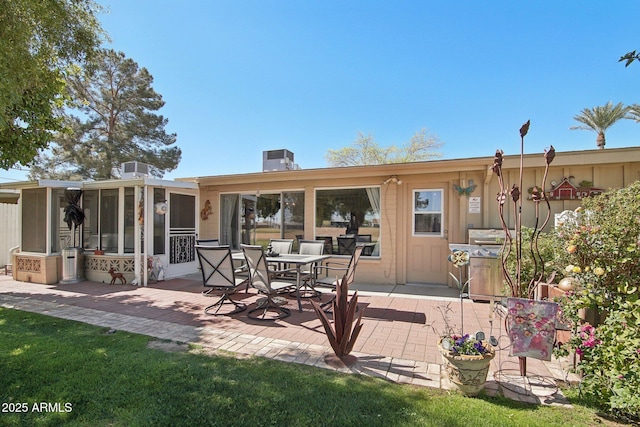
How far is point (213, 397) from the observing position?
90.8 inches

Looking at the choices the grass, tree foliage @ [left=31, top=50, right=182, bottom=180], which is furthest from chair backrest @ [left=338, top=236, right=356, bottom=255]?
tree foliage @ [left=31, top=50, right=182, bottom=180]

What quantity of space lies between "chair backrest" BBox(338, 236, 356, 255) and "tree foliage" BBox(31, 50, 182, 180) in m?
13.9

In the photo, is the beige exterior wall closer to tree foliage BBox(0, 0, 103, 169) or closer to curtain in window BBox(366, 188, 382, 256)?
curtain in window BBox(366, 188, 382, 256)

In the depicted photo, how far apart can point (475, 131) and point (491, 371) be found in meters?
17.8

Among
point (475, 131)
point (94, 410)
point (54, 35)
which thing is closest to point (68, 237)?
point (54, 35)

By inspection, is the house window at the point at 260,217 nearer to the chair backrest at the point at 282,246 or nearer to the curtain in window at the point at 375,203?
the chair backrest at the point at 282,246

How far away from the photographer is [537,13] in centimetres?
618

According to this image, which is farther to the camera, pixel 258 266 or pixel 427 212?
pixel 427 212

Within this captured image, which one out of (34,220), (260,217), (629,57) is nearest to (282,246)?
(260,217)

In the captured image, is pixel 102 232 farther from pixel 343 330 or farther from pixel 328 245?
pixel 343 330

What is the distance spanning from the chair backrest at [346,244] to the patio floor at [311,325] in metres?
0.93

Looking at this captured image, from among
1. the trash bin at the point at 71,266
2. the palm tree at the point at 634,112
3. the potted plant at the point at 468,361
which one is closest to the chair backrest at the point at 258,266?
the potted plant at the point at 468,361

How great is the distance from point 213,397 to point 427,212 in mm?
5574

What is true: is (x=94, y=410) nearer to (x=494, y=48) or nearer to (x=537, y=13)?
(x=537, y=13)
